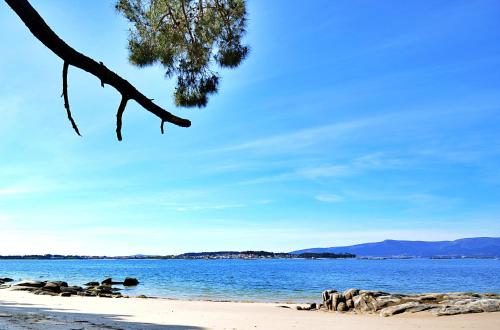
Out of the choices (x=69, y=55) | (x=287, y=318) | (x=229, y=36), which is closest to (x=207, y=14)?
(x=229, y=36)

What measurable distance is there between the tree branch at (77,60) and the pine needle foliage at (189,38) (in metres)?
5.16

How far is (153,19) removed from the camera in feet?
31.4

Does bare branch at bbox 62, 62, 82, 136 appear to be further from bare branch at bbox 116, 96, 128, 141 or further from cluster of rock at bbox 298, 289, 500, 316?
cluster of rock at bbox 298, 289, 500, 316

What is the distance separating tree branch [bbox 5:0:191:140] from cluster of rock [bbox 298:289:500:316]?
18.7 m

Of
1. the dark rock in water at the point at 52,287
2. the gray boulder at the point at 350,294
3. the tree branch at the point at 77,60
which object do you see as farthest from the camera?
the dark rock in water at the point at 52,287

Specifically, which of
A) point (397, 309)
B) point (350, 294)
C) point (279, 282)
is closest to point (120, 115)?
point (397, 309)

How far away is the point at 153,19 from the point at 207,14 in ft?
3.49

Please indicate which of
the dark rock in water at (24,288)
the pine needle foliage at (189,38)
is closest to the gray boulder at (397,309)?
the pine needle foliage at (189,38)

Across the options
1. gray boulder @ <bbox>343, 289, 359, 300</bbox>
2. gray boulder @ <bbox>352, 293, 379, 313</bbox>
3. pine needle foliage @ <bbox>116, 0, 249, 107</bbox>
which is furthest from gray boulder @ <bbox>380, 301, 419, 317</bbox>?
pine needle foliage @ <bbox>116, 0, 249, 107</bbox>

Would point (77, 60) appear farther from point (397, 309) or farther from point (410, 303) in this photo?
point (410, 303)

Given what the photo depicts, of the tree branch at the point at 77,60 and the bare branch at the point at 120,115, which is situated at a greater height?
the tree branch at the point at 77,60

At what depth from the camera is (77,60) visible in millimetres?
3205

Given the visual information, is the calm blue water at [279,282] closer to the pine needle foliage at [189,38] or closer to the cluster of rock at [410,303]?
the cluster of rock at [410,303]

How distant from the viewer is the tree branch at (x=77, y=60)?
3.10m
